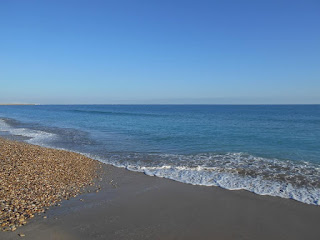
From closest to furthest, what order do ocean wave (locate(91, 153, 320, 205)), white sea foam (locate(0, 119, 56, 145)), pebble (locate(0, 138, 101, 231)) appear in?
pebble (locate(0, 138, 101, 231)) → ocean wave (locate(91, 153, 320, 205)) → white sea foam (locate(0, 119, 56, 145))

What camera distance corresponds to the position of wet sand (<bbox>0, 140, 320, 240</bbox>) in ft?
20.0

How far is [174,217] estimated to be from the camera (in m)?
7.02

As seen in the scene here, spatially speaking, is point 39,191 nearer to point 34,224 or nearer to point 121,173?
point 34,224

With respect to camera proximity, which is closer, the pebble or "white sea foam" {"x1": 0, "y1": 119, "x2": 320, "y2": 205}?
the pebble

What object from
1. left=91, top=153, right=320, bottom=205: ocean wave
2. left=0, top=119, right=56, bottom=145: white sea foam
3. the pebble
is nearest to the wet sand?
the pebble

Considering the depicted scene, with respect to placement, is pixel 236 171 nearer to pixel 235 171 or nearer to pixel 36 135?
pixel 235 171

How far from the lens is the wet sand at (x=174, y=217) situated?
611 cm

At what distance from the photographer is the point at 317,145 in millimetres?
19094

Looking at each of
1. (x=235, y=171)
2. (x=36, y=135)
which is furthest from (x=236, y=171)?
(x=36, y=135)

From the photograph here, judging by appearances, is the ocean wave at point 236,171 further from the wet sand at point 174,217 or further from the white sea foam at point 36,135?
the white sea foam at point 36,135

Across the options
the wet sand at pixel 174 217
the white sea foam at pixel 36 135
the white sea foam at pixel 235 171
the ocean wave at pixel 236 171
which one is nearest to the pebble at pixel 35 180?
the wet sand at pixel 174 217

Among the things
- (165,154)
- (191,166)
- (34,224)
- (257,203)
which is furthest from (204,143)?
(34,224)

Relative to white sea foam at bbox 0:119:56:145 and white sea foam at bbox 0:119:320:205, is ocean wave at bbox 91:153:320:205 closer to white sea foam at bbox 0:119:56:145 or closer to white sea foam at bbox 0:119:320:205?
white sea foam at bbox 0:119:320:205

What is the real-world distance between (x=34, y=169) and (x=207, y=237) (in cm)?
873
